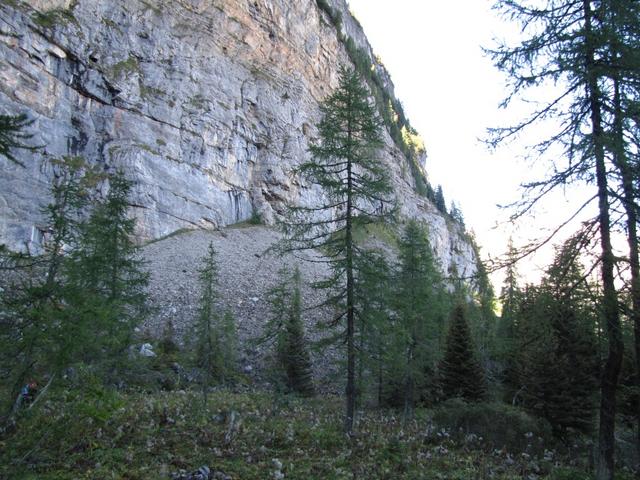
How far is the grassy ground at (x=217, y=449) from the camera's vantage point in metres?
6.18

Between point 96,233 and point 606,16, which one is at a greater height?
point 606,16

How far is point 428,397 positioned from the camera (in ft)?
80.5

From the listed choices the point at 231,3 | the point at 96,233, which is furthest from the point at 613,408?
the point at 231,3

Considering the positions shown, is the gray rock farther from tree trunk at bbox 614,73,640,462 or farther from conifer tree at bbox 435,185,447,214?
conifer tree at bbox 435,185,447,214

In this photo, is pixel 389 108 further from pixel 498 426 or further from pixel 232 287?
pixel 498 426

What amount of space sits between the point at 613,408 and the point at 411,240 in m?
14.6

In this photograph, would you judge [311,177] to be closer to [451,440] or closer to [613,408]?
[451,440]

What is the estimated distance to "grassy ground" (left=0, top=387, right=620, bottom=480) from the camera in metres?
6.18

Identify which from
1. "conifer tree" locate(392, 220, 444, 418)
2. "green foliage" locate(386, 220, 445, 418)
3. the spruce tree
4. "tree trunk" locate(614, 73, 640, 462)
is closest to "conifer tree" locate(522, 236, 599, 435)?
"tree trunk" locate(614, 73, 640, 462)

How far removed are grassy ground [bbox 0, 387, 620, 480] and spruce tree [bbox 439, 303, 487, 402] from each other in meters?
11.0

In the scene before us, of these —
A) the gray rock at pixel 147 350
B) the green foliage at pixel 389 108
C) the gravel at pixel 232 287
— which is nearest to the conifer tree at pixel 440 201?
the green foliage at pixel 389 108

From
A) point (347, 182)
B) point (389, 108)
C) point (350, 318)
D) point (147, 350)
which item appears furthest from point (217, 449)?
point (389, 108)

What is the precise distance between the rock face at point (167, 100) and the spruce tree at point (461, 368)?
30.5 meters

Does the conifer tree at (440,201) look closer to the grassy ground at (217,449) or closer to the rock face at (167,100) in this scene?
the rock face at (167,100)
